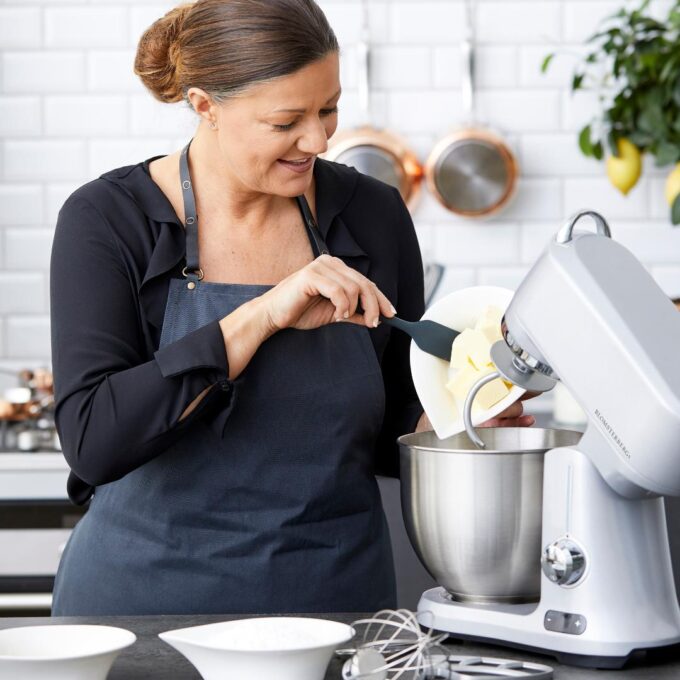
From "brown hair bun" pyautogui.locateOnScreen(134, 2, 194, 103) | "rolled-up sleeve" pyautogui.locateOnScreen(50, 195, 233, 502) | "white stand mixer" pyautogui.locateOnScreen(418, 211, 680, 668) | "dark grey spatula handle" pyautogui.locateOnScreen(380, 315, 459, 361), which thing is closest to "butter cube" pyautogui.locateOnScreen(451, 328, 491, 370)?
"dark grey spatula handle" pyautogui.locateOnScreen(380, 315, 459, 361)

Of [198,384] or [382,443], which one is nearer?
[198,384]

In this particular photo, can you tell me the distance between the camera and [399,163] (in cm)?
292

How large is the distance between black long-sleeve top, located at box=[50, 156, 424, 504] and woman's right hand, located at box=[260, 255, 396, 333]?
0.08m

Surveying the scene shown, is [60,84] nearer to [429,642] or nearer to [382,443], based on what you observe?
[382,443]

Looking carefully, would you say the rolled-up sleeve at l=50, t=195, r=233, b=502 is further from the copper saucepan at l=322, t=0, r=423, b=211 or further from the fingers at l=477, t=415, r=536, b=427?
the copper saucepan at l=322, t=0, r=423, b=211

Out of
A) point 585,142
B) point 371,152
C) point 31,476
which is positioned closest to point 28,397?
point 31,476

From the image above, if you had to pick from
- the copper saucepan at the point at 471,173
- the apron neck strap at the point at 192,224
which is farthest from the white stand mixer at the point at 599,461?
A: the copper saucepan at the point at 471,173

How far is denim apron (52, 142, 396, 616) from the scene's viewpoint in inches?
57.4

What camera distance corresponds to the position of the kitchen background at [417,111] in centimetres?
296

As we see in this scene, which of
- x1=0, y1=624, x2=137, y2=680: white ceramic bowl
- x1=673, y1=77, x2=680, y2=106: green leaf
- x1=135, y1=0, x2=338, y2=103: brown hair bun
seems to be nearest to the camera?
x1=0, y1=624, x2=137, y2=680: white ceramic bowl

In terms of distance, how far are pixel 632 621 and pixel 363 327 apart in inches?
24.5

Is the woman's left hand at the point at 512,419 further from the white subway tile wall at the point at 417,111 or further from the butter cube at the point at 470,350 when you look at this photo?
the white subway tile wall at the point at 417,111

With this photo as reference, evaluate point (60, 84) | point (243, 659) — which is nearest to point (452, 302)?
point (243, 659)

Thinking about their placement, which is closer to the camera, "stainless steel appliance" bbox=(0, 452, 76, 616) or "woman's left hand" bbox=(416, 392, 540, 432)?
"woman's left hand" bbox=(416, 392, 540, 432)
